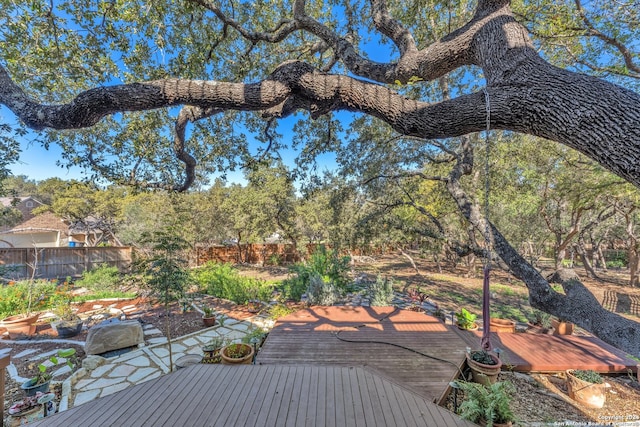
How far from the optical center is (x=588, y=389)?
3.46 m

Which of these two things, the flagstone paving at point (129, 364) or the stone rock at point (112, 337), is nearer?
the flagstone paving at point (129, 364)

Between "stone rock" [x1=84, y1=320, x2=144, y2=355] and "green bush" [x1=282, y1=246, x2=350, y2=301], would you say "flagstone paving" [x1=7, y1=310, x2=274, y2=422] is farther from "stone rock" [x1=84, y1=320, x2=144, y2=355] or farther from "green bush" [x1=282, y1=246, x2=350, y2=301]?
"green bush" [x1=282, y1=246, x2=350, y2=301]

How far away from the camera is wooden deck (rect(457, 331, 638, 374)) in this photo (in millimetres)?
4051

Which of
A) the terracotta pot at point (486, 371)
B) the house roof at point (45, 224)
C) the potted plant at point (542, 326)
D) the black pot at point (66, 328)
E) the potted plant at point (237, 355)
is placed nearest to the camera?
the terracotta pot at point (486, 371)

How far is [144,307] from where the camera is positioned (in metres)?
7.18

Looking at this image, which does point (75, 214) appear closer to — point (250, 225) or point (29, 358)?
point (250, 225)

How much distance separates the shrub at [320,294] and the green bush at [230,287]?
1.74 meters

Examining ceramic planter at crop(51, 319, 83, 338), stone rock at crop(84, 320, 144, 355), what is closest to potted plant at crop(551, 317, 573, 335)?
stone rock at crop(84, 320, 144, 355)

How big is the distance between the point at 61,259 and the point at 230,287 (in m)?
9.02

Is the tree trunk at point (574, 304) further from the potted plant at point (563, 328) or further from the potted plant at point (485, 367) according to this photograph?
the potted plant at point (563, 328)

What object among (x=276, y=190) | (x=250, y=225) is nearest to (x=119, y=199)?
(x=250, y=225)

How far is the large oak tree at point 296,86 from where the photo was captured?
144 centimetres

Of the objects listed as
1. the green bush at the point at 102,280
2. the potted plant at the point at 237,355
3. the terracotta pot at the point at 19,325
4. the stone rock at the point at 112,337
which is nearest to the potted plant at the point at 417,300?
the potted plant at the point at 237,355

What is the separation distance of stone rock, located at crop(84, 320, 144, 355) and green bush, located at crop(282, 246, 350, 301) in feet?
12.4
